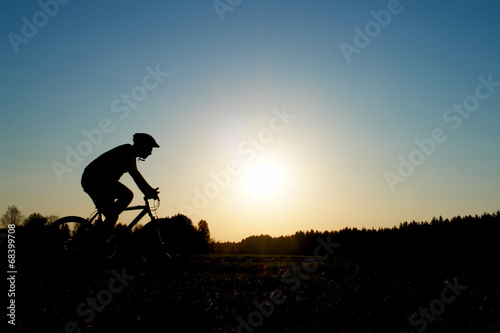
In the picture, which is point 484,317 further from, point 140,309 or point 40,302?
point 40,302

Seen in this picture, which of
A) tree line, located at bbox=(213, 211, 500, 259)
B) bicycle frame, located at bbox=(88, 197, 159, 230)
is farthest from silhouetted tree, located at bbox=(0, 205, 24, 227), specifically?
bicycle frame, located at bbox=(88, 197, 159, 230)

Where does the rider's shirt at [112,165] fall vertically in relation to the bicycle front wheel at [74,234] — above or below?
above

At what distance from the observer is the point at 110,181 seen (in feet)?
23.7

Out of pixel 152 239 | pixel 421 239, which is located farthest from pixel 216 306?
pixel 421 239

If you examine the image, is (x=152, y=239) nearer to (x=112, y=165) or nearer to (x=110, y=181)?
(x=110, y=181)

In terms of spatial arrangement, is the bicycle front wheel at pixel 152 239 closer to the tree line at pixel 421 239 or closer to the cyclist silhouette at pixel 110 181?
the cyclist silhouette at pixel 110 181

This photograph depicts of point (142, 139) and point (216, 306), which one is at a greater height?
point (142, 139)

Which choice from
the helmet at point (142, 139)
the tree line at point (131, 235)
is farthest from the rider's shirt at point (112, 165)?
the tree line at point (131, 235)

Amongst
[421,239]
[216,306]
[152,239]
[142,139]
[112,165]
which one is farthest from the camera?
[421,239]

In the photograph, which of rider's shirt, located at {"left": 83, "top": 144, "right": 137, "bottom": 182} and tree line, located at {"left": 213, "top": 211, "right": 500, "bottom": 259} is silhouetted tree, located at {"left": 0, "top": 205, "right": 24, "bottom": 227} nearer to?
tree line, located at {"left": 213, "top": 211, "right": 500, "bottom": 259}

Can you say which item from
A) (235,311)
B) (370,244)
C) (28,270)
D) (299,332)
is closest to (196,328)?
(235,311)

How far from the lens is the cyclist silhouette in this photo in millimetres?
7203

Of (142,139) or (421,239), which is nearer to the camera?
(142,139)

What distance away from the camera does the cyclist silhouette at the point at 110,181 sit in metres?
7.20
